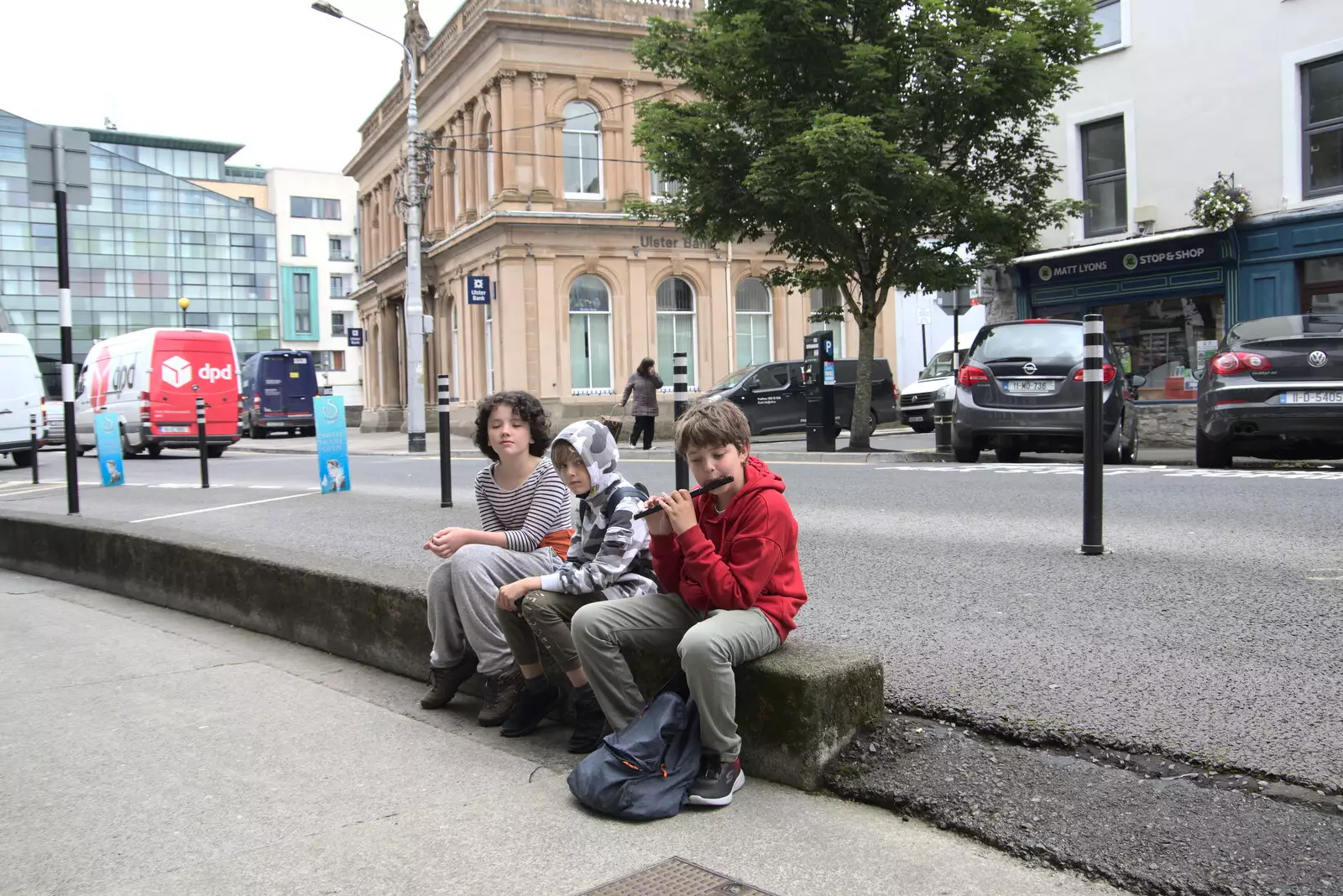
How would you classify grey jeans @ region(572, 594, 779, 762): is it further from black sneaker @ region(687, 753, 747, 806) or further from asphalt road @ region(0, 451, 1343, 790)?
asphalt road @ region(0, 451, 1343, 790)

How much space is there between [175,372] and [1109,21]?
65.8 ft

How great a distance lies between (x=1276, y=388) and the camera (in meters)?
11.2

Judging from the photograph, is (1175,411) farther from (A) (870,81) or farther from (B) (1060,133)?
(A) (870,81)

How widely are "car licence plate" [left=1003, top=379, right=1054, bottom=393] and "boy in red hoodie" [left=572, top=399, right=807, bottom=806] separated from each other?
392 inches

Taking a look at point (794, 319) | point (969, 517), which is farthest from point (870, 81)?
point (794, 319)

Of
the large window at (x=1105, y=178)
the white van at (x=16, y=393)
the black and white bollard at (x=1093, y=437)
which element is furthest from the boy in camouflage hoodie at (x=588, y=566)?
the white van at (x=16, y=393)

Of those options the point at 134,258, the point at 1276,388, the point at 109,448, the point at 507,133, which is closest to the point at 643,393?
the point at 109,448

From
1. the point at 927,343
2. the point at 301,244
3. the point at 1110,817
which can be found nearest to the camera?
the point at 1110,817

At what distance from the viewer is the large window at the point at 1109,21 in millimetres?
20836

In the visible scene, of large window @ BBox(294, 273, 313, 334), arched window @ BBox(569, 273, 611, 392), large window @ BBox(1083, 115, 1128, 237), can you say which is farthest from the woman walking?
large window @ BBox(294, 273, 313, 334)

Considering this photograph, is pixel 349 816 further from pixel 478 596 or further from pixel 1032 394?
pixel 1032 394

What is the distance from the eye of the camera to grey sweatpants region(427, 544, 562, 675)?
Result: 4328mm

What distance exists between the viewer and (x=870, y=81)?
54.9 ft

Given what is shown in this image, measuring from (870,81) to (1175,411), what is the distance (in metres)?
8.20
